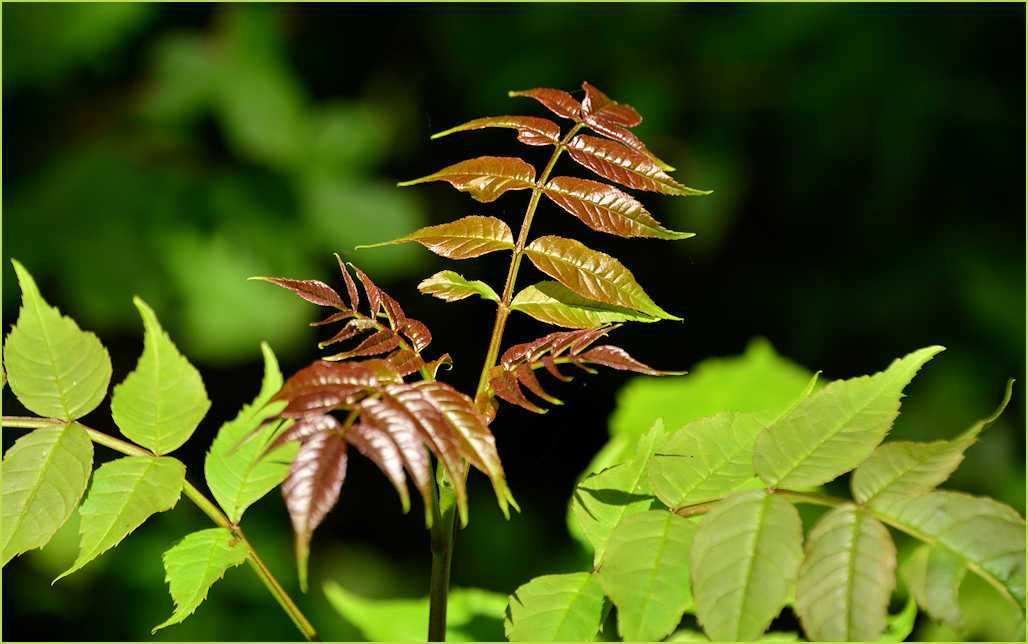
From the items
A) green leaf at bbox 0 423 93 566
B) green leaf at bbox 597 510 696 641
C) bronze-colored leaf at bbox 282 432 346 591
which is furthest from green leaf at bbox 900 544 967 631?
green leaf at bbox 0 423 93 566

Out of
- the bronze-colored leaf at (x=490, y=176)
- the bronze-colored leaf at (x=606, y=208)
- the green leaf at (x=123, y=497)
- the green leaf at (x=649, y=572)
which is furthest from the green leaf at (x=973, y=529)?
the green leaf at (x=123, y=497)

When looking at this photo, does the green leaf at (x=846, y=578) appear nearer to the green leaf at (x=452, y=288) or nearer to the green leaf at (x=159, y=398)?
the green leaf at (x=452, y=288)

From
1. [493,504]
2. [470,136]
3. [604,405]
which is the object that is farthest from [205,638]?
[470,136]

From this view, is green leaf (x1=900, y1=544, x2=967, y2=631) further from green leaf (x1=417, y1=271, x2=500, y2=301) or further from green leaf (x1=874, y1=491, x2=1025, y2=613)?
green leaf (x1=417, y1=271, x2=500, y2=301)

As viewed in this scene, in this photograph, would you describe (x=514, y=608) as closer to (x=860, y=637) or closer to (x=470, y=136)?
(x=860, y=637)

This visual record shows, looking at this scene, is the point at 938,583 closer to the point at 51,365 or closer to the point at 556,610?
the point at 556,610

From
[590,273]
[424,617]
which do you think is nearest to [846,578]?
[590,273]
